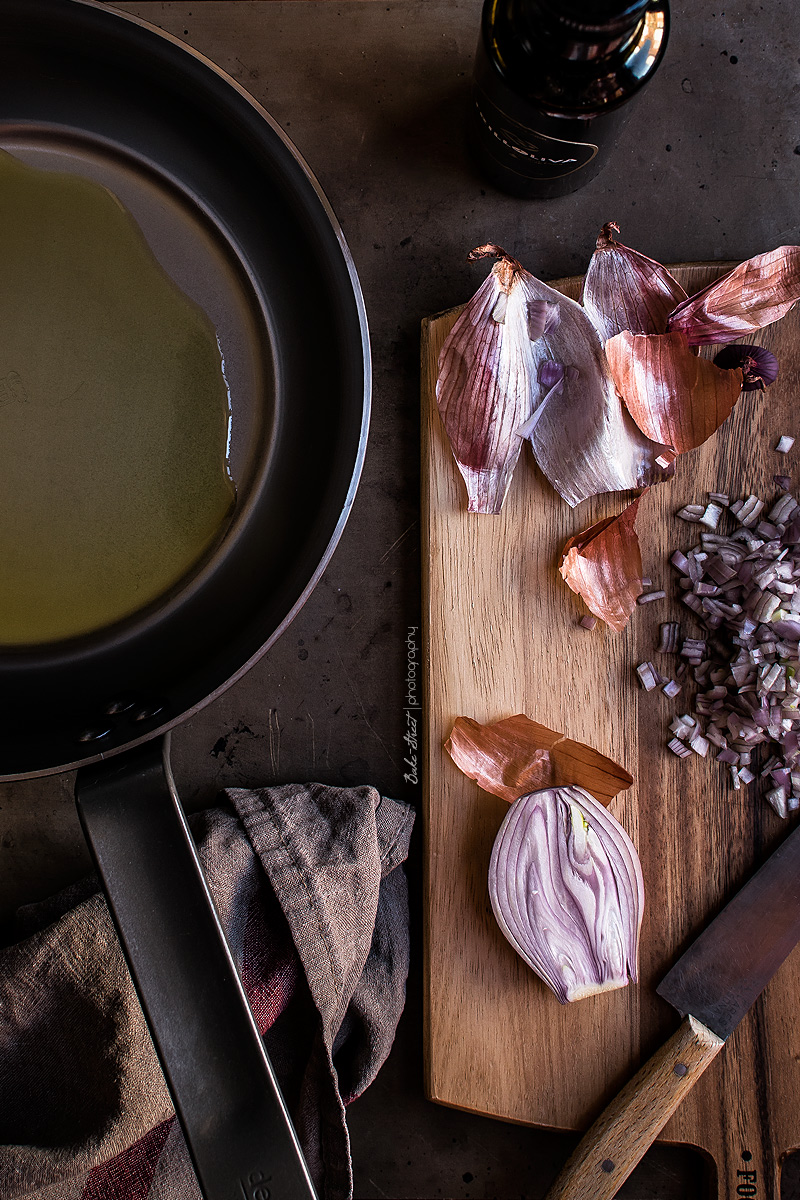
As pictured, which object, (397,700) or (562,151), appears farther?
(397,700)

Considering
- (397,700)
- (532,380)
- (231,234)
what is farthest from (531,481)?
(231,234)

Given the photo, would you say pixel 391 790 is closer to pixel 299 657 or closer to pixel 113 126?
pixel 299 657

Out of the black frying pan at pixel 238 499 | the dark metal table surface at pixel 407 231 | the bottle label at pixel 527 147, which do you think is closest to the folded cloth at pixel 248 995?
the dark metal table surface at pixel 407 231

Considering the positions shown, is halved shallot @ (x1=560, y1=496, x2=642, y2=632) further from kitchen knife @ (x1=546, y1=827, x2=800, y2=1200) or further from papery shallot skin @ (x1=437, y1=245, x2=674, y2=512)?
kitchen knife @ (x1=546, y1=827, x2=800, y2=1200)

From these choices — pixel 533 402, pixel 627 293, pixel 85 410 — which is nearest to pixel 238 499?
pixel 85 410

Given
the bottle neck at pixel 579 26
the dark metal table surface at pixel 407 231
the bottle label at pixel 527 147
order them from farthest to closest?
the dark metal table surface at pixel 407 231 → the bottle label at pixel 527 147 → the bottle neck at pixel 579 26

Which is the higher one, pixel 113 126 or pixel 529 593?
pixel 113 126

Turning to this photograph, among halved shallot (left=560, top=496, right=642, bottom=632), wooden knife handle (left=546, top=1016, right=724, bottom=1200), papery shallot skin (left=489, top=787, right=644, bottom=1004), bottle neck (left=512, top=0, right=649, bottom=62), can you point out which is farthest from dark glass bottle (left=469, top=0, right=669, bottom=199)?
wooden knife handle (left=546, top=1016, right=724, bottom=1200)

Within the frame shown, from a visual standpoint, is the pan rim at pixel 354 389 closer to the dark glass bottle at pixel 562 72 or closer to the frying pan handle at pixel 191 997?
the frying pan handle at pixel 191 997
